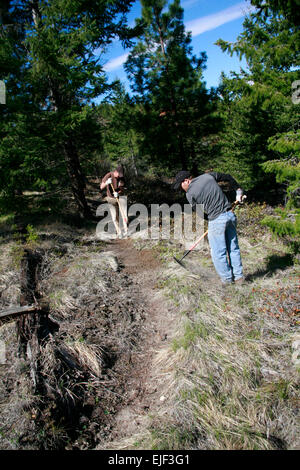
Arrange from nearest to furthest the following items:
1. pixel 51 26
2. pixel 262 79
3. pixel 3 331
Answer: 1. pixel 3 331
2. pixel 262 79
3. pixel 51 26

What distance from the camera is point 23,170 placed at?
6.94 metres

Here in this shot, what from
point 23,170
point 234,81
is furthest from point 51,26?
point 234,81

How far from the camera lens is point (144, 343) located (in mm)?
3758

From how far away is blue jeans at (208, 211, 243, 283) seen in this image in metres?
4.11

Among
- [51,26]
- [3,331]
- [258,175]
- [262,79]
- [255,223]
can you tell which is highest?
[51,26]
